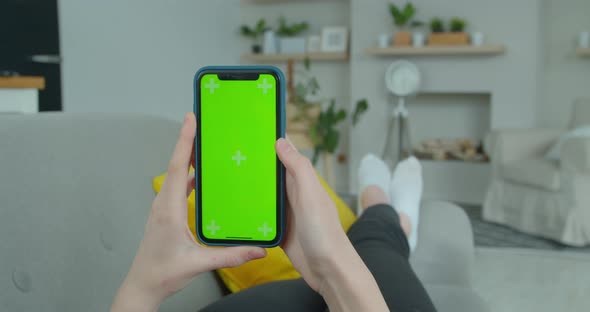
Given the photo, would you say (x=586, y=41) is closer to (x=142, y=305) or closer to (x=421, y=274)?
(x=421, y=274)

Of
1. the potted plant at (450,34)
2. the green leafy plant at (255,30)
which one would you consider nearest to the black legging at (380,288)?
the potted plant at (450,34)

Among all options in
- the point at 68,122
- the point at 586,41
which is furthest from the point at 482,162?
the point at 68,122

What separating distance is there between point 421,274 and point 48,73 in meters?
2.61

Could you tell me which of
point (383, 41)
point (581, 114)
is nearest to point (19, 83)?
point (383, 41)

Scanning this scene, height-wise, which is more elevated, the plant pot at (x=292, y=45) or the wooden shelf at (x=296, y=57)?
the plant pot at (x=292, y=45)

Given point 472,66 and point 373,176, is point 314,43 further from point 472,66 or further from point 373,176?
point 373,176

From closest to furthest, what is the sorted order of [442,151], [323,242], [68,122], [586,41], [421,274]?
[323,242]
[68,122]
[421,274]
[586,41]
[442,151]

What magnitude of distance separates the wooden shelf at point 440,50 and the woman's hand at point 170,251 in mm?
3901

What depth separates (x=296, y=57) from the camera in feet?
16.1

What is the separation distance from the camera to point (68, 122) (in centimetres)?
86

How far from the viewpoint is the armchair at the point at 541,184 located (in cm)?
300

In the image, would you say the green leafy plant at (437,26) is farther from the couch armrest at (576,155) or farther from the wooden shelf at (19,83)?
the wooden shelf at (19,83)

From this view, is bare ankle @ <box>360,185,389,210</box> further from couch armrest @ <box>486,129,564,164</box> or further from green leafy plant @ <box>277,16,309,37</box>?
green leafy plant @ <box>277,16,309,37</box>

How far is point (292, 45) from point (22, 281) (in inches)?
172
